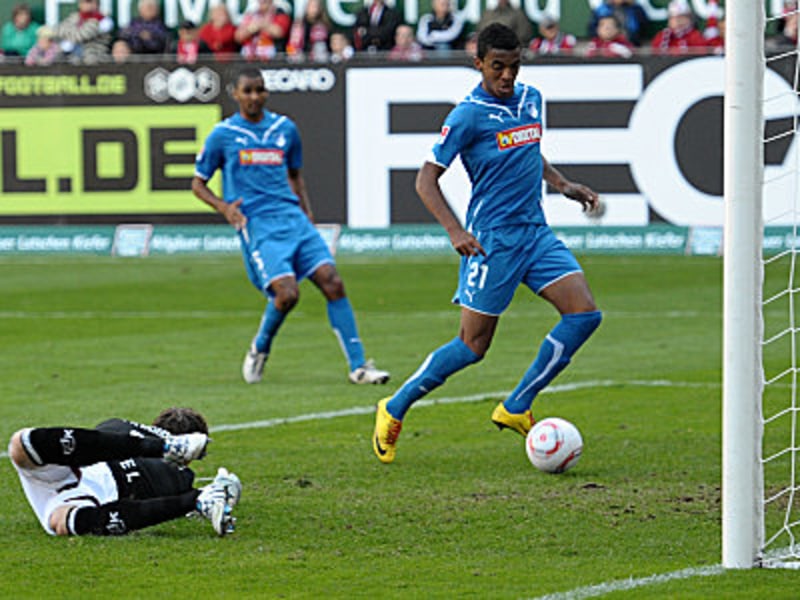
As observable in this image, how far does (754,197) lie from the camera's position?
563 cm

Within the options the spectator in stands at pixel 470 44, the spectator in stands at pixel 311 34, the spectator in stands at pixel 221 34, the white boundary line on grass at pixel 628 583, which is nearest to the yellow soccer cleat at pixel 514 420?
the white boundary line on grass at pixel 628 583

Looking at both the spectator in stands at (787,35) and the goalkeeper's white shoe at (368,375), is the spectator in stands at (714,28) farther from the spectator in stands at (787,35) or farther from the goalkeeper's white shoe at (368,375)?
the goalkeeper's white shoe at (368,375)

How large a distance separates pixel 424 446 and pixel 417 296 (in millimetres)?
8383

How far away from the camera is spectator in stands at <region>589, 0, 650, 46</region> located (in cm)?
2225

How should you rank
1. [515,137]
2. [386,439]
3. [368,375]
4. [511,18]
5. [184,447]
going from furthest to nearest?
1. [511,18]
2. [368,375]
3. [515,137]
4. [386,439]
5. [184,447]

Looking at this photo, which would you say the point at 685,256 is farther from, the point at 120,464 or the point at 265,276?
the point at 120,464

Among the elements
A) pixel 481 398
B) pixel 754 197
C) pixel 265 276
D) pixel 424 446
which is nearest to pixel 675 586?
pixel 754 197

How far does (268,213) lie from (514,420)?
406 cm

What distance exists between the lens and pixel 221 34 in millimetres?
23312

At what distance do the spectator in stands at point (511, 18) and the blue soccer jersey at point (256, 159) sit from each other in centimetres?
1029

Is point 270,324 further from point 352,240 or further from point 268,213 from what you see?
point 352,240

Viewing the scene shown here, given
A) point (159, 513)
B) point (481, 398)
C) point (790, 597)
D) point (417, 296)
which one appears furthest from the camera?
point (417, 296)

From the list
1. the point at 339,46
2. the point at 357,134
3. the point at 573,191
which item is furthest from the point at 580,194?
the point at 339,46

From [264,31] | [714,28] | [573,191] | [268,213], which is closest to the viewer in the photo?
[573,191]
